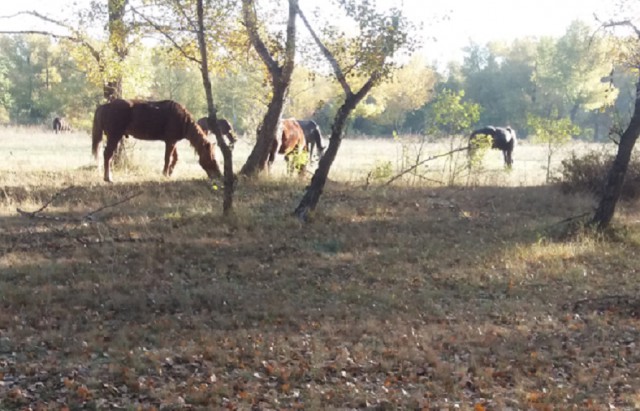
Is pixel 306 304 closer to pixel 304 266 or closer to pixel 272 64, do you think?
pixel 304 266

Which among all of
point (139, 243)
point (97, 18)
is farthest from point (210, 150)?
point (139, 243)

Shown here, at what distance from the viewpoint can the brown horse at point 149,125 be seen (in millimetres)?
17406

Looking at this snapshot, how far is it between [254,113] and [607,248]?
22756mm

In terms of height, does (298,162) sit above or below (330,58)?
below

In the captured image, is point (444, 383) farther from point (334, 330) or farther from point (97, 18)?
point (97, 18)

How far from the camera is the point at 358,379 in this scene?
6777 millimetres

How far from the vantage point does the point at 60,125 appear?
166ft

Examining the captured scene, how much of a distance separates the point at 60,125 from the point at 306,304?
47167 mm

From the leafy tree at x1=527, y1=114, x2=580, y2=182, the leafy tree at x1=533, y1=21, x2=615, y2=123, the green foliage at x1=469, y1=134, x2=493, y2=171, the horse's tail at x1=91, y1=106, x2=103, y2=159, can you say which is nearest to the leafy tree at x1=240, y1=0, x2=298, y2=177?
the horse's tail at x1=91, y1=106, x2=103, y2=159

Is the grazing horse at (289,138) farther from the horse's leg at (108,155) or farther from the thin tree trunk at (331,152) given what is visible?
the thin tree trunk at (331,152)

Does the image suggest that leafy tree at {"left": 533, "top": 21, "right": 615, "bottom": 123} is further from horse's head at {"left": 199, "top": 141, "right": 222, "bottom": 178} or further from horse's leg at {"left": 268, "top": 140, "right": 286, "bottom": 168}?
horse's head at {"left": 199, "top": 141, "right": 222, "bottom": 178}

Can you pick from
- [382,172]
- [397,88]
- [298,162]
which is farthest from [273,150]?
[397,88]

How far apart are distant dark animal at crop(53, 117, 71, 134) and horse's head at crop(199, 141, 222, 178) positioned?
34.6m

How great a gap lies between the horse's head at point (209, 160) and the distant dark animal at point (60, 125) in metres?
34.6
